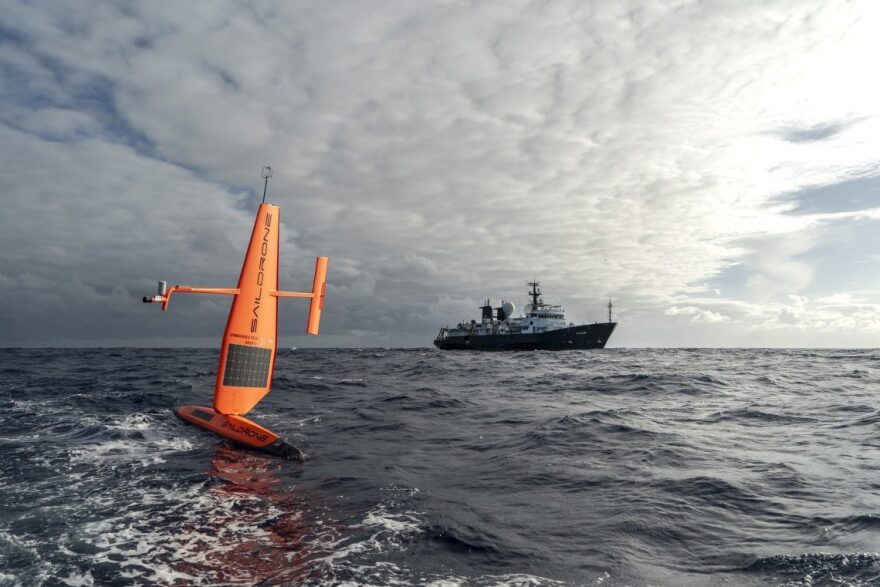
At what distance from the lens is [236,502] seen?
8.56 m

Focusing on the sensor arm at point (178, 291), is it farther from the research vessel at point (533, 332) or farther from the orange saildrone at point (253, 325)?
the research vessel at point (533, 332)

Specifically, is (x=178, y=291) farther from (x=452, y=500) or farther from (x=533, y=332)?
(x=533, y=332)

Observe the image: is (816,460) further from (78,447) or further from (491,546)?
(78,447)

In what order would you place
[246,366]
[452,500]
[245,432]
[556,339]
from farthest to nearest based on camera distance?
[556,339] < [246,366] < [245,432] < [452,500]

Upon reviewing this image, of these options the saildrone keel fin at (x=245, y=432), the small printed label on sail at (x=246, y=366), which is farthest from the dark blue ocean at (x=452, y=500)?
the small printed label on sail at (x=246, y=366)

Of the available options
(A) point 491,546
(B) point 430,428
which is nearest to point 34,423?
(B) point 430,428

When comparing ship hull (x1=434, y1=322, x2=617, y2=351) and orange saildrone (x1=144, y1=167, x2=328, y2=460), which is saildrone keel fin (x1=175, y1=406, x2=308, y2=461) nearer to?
orange saildrone (x1=144, y1=167, x2=328, y2=460)

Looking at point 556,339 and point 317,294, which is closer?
point 317,294

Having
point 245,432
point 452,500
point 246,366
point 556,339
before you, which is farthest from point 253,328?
point 556,339

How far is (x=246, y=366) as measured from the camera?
1370 centimetres

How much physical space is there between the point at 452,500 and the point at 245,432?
6843mm

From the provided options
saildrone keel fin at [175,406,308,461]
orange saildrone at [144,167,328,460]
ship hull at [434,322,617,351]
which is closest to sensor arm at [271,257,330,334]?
orange saildrone at [144,167,328,460]

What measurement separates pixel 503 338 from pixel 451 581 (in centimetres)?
8455

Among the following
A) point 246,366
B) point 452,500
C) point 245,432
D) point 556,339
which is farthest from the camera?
point 556,339
